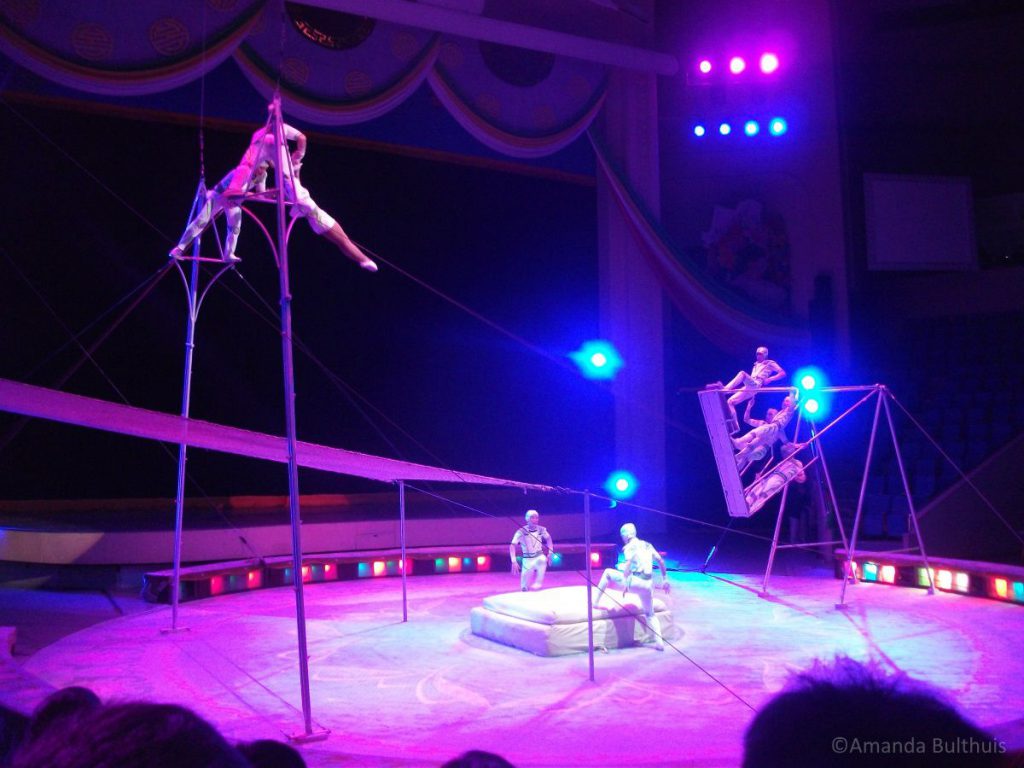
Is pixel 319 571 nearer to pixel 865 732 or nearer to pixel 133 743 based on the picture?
pixel 133 743

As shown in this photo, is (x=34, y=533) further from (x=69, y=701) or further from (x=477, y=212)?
(x=69, y=701)

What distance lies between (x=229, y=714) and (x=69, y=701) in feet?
14.6

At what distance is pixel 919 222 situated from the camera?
618 inches

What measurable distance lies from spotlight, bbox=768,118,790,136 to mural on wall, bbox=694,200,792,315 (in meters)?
1.14

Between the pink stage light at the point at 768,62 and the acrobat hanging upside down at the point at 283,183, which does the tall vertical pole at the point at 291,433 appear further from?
the pink stage light at the point at 768,62

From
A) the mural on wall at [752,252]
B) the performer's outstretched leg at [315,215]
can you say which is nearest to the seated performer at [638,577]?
the performer's outstretched leg at [315,215]

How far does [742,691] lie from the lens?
6488mm

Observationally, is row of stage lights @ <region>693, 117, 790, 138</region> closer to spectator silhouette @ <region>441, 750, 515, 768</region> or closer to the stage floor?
the stage floor

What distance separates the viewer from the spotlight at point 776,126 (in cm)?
1524

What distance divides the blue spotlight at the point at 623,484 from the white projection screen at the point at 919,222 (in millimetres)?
5252

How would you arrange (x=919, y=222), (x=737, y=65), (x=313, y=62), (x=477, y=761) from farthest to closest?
(x=919, y=222), (x=737, y=65), (x=313, y=62), (x=477, y=761)

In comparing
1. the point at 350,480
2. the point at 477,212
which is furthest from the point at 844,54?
the point at 350,480

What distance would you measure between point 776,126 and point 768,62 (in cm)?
100

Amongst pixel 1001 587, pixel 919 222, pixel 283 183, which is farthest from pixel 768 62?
pixel 283 183
